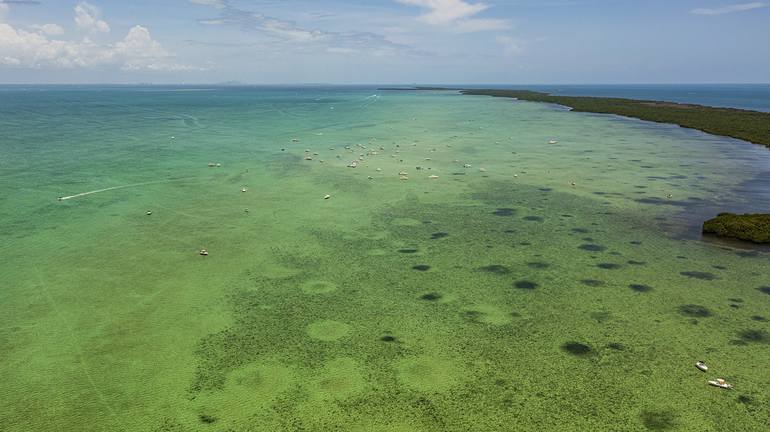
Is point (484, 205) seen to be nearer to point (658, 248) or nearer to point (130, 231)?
point (658, 248)

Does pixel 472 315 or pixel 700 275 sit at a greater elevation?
pixel 700 275

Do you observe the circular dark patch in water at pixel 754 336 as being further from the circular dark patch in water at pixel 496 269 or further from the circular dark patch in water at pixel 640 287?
the circular dark patch in water at pixel 496 269

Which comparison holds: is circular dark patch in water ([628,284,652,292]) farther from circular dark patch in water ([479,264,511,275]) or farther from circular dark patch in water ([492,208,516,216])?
circular dark patch in water ([492,208,516,216])

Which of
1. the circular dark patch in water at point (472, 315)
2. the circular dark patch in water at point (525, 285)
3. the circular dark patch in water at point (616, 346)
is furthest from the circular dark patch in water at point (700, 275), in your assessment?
the circular dark patch in water at point (472, 315)

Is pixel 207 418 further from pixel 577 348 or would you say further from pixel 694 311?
pixel 694 311

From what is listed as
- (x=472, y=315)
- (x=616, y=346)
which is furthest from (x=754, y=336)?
(x=472, y=315)
